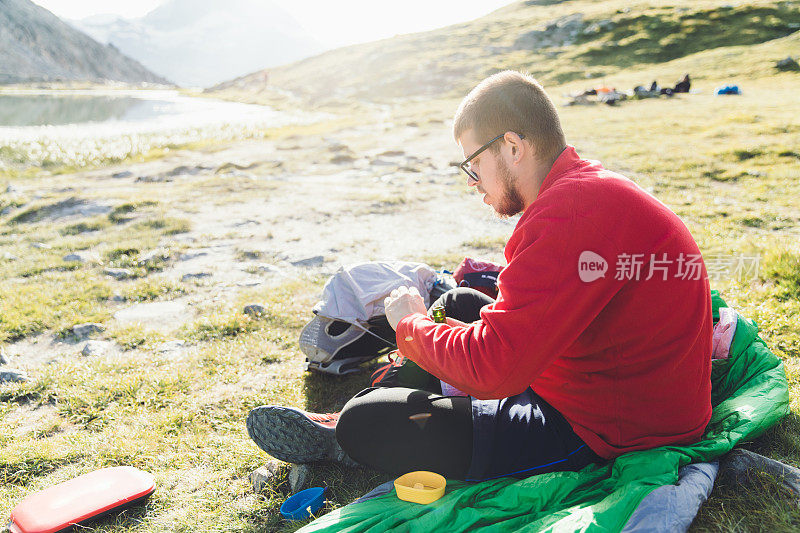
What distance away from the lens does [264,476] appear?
3.21 m

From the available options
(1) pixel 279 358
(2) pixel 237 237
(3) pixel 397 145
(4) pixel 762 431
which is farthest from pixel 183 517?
(3) pixel 397 145

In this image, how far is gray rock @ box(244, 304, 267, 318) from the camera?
5784mm

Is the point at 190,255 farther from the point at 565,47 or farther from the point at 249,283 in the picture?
the point at 565,47

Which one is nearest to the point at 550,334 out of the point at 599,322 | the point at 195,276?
the point at 599,322

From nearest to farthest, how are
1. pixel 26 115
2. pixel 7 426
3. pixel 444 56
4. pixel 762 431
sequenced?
pixel 762 431 → pixel 7 426 → pixel 26 115 → pixel 444 56

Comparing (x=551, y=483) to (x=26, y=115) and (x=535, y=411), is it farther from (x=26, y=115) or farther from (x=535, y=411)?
(x=26, y=115)

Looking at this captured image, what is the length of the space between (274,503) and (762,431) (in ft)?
9.20

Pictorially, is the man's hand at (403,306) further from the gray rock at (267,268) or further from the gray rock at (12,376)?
the gray rock at (267,268)

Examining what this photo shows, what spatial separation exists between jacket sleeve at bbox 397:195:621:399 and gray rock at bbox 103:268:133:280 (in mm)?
6576

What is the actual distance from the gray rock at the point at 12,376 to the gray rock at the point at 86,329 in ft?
3.04

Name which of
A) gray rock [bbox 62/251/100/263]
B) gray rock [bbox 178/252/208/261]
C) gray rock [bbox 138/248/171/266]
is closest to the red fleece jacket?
gray rock [bbox 178/252/208/261]

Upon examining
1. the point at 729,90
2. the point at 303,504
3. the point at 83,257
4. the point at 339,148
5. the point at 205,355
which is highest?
the point at 339,148

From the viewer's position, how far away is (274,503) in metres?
3.05

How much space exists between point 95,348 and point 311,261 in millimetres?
3194
